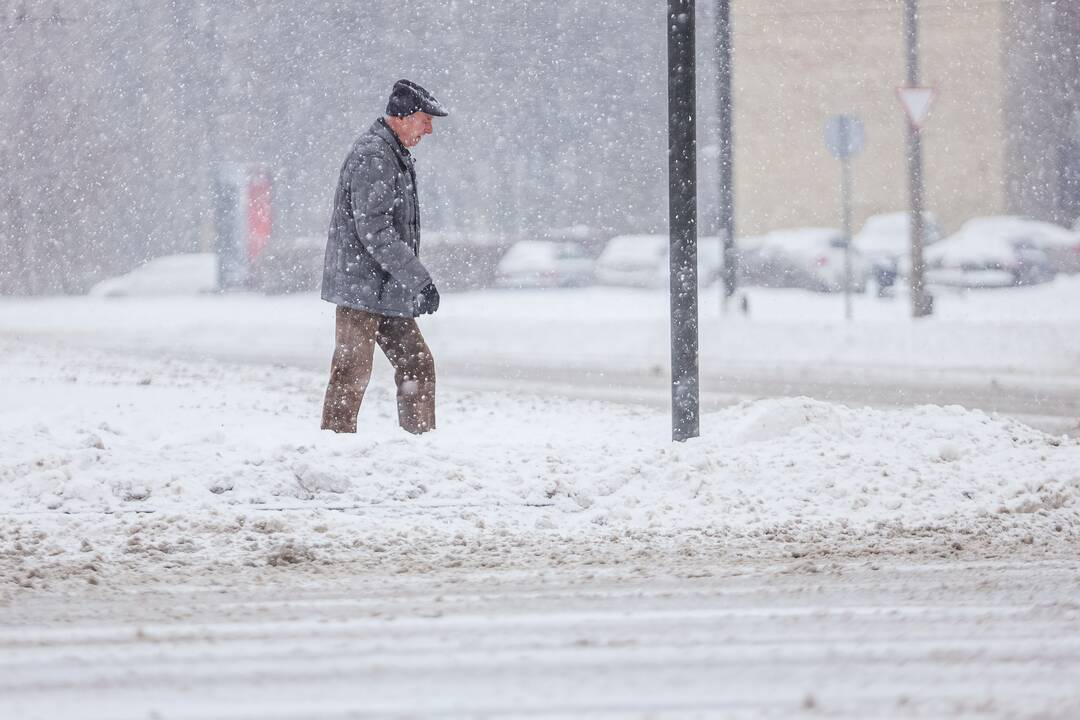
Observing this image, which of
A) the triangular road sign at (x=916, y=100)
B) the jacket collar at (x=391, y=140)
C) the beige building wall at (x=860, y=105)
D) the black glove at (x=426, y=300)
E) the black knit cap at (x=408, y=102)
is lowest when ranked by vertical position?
the black glove at (x=426, y=300)

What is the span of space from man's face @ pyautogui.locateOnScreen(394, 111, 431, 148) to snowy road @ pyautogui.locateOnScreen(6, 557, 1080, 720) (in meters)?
2.71

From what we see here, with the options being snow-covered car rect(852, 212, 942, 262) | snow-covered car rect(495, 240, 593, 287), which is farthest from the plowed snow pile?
snow-covered car rect(852, 212, 942, 262)

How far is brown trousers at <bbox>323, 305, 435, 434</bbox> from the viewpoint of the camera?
256 inches

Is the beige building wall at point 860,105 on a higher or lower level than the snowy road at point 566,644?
higher

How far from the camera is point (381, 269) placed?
649 centimetres

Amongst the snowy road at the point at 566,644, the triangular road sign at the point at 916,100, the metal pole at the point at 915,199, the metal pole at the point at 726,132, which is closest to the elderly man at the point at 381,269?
the snowy road at the point at 566,644

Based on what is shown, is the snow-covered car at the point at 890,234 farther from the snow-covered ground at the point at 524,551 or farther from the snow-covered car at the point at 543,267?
the snow-covered ground at the point at 524,551

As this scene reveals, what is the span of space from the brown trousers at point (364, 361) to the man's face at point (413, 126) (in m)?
0.86

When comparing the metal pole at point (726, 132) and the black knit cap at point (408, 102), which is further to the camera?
the metal pole at point (726, 132)

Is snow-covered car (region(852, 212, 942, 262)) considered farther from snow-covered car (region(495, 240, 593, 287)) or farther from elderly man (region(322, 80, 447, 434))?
elderly man (region(322, 80, 447, 434))

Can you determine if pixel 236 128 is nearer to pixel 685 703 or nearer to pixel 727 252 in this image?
pixel 727 252

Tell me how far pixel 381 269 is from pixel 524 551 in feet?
6.93

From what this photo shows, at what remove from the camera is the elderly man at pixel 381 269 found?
6434 millimetres

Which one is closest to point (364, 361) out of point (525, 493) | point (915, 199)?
point (525, 493)
